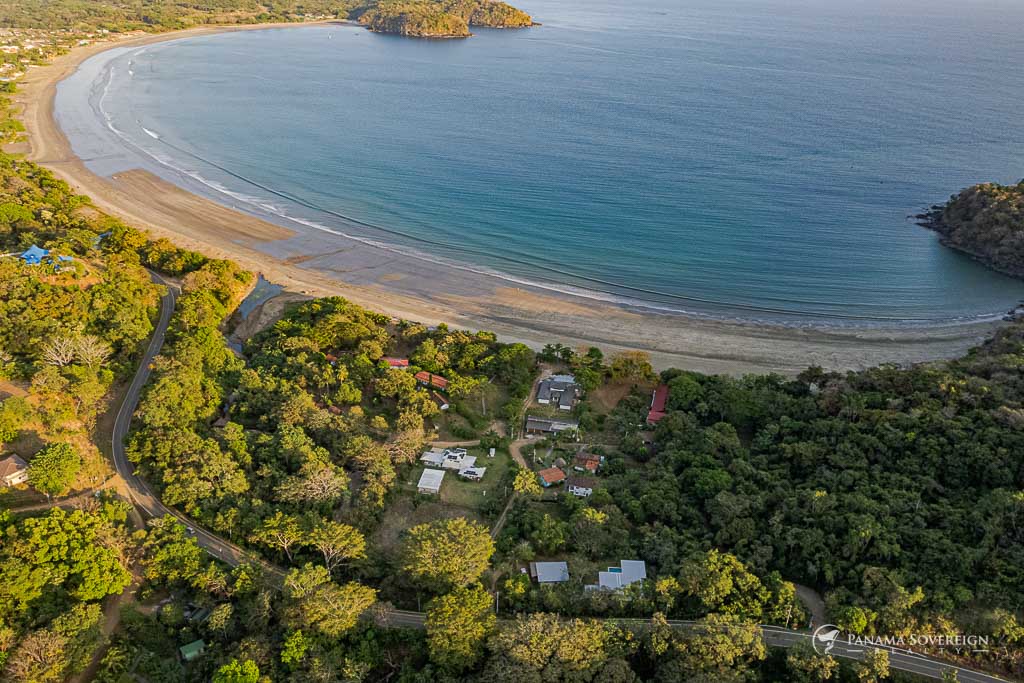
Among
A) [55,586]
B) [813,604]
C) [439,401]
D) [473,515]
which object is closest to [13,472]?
[55,586]

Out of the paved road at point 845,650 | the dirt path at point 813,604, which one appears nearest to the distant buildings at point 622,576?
the paved road at point 845,650

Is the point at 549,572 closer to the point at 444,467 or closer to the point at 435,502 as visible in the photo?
the point at 435,502

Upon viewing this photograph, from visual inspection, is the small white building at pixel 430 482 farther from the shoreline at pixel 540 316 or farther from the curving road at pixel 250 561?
the shoreline at pixel 540 316

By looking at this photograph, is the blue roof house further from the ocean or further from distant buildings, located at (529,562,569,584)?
distant buildings, located at (529,562,569,584)

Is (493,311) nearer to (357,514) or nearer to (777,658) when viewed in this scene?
(357,514)

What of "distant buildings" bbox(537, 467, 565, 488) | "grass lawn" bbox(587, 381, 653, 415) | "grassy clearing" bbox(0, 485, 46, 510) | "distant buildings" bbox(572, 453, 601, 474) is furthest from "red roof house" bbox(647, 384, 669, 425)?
"grassy clearing" bbox(0, 485, 46, 510)
